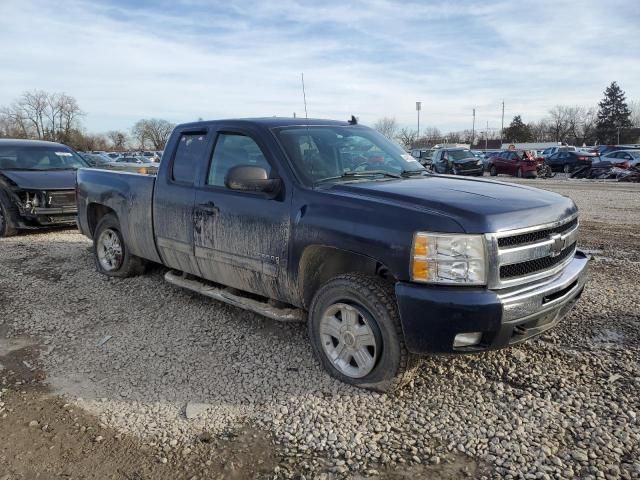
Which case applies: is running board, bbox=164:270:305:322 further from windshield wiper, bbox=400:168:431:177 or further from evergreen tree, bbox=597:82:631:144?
evergreen tree, bbox=597:82:631:144

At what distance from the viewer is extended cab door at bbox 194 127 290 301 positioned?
12.5ft

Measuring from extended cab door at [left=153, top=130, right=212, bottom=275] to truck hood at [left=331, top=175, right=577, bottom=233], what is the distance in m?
1.61

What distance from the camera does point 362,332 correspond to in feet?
11.1

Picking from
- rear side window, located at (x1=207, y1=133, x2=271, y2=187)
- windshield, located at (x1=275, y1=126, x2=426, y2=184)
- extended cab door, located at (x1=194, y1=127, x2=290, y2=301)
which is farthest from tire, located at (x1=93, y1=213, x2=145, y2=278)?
windshield, located at (x1=275, y1=126, x2=426, y2=184)

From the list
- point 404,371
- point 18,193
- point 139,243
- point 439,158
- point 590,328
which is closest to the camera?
point 404,371

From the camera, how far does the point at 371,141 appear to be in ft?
15.0

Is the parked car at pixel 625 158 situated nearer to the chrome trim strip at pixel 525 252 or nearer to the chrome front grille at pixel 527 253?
the chrome front grille at pixel 527 253

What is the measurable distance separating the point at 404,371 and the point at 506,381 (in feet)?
2.64

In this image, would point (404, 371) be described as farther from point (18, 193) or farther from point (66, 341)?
point (18, 193)

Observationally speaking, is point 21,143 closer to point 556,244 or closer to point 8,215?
point 8,215

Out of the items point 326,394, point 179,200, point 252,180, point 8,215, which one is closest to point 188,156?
point 179,200

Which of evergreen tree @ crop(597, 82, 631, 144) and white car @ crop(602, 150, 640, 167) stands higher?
evergreen tree @ crop(597, 82, 631, 144)

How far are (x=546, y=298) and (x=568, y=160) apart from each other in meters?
29.8

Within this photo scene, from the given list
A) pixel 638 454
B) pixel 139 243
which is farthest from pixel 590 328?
pixel 139 243
